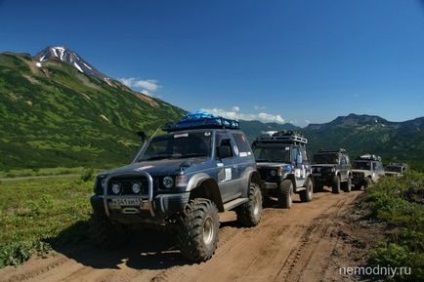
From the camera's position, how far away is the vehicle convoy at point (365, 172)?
2328 centimetres

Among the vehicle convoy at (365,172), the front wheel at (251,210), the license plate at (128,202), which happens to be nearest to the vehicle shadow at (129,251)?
the license plate at (128,202)

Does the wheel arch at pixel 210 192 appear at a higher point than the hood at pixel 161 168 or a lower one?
lower

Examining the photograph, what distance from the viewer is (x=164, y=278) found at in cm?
634

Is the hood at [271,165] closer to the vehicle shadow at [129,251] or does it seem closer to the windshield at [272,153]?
the windshield at [272,153]

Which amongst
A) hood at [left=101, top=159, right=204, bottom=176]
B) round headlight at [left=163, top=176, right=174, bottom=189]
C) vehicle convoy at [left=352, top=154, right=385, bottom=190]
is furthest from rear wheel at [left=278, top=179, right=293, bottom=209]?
vehicle convoy at [left=352, top=154, right=385, bottom=190]

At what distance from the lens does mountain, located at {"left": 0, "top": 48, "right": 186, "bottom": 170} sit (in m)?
78.4

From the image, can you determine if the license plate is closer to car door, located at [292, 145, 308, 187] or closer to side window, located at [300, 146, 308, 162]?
car door, located at [292, 145, 308, 187]

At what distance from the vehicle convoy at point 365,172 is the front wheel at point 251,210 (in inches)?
580

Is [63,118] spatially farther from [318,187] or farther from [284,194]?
[284,194]

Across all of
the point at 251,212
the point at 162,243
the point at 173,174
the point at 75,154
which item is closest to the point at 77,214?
the point at 162,243

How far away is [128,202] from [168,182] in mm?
705

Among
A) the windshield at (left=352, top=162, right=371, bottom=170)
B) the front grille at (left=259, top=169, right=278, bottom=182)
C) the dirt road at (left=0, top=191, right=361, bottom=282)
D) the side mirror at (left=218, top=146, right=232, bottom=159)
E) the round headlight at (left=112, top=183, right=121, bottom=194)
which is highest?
the side mirror at (left=218, top=146, right=232, bottom=159)

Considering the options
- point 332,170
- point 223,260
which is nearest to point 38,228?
point 223,260

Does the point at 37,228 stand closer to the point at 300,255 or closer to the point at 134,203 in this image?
the point at 134,203
